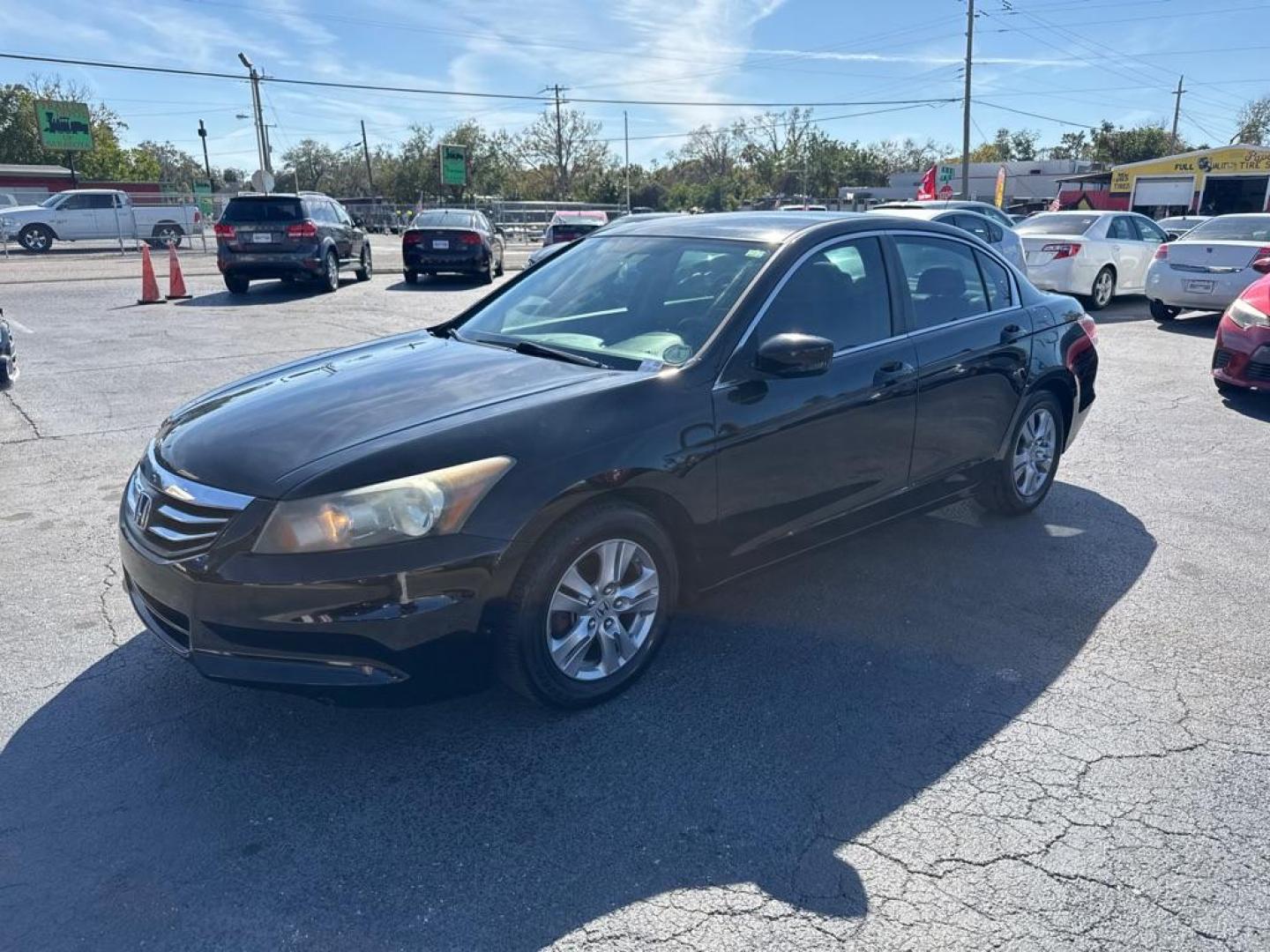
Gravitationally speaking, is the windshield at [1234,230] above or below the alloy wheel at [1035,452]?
above

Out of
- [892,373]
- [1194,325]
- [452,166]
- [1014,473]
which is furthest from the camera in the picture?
[452,166]

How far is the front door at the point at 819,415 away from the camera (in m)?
3.60

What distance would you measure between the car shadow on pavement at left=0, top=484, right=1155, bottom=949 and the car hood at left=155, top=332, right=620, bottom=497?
2.79 ft

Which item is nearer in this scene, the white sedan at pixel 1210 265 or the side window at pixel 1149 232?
the white sedan at pixel 1210 265

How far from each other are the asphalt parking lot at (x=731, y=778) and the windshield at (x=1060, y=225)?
11.2 meters

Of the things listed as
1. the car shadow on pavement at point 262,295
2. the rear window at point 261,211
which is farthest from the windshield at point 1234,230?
the car shadow on pavement at point 262,295

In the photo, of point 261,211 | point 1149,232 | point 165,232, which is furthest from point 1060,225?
point 165,232

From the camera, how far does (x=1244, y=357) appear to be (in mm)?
8000

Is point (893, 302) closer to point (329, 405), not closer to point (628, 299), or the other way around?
point (628, 299)

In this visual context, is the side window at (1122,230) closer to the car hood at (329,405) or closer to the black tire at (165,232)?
the car hood at (329,405)

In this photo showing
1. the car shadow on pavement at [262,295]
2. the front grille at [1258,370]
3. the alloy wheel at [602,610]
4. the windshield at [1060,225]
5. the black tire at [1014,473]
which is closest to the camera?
the alloy wheel at [602,610]

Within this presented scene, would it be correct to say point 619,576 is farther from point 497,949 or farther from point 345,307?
point 345,307

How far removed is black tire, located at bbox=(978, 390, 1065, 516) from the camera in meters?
5.08

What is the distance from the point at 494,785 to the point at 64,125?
6068 centimetres
